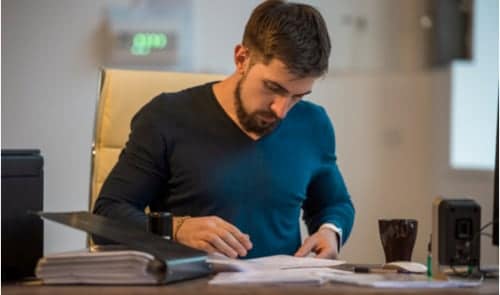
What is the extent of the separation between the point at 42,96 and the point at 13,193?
1.58 meters

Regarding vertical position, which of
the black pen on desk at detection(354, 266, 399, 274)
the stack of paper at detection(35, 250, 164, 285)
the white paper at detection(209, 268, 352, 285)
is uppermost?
the stack of paper at detection(35, 250, 164, 285)

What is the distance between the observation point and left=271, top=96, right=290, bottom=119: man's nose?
5.75ft

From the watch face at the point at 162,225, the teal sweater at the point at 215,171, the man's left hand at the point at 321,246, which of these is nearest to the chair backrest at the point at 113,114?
the teal sweater at the point at 215,171

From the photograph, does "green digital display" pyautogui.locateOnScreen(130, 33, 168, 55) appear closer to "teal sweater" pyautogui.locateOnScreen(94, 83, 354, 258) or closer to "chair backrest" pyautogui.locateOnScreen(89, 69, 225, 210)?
"chair backrest" pyautogui.locateOnScreen(89, 69, 225, 210)

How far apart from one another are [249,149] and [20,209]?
0.67 metres

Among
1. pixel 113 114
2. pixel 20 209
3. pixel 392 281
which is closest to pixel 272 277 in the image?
pixel 392 281

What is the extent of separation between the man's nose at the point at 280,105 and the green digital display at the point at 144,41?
104cm

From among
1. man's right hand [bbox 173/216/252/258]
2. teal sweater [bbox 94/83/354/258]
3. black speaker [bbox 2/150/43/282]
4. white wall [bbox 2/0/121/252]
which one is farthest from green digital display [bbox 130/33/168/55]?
black speaker [bbox 2/150/43/282]

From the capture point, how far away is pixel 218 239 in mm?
1406

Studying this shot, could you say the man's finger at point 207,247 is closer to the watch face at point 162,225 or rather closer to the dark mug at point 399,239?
the watch face at point 162,225

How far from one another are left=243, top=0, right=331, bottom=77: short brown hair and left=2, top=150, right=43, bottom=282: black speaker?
62 centimetres

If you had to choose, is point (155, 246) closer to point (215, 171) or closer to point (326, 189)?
point (215, 171)

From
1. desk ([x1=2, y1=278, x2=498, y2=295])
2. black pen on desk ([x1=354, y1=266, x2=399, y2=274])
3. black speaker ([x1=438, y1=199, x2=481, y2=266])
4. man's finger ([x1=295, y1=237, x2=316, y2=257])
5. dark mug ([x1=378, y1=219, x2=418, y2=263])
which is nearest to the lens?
desk ([x1=2, y1=278, x2=498, y2=295])

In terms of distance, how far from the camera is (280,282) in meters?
1.14
